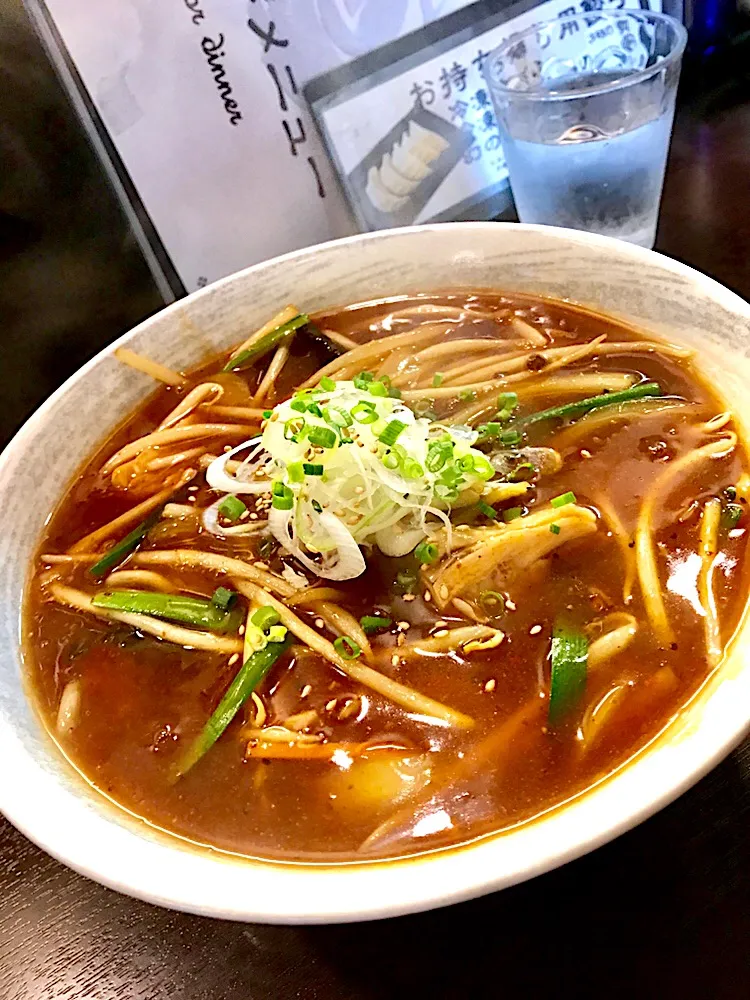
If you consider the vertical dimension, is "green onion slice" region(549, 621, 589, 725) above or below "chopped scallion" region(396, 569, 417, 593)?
below

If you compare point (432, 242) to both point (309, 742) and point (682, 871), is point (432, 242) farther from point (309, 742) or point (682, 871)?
point (682, 871)

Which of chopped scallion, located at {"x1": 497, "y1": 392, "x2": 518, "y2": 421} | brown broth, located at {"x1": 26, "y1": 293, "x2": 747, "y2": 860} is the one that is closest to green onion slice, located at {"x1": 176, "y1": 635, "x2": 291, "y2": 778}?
brown broth, located at {"x1": 26, "y1": 293, "x2": 747, "y2": 860}

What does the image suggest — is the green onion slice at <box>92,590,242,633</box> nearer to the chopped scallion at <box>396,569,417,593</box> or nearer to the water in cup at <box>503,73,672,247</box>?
the chopped scallion at <box>396,569,417,593</box>

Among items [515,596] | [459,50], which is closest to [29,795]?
[515,596]

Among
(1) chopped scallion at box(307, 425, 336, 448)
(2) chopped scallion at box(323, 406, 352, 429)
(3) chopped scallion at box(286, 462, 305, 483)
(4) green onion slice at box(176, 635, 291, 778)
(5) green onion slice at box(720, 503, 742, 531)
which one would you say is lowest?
(5) green onion slice at box(720, 503, 742, 531)

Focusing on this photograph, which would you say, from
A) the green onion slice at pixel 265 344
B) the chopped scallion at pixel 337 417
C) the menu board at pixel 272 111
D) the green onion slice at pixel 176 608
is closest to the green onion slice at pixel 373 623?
the green onion slice at pixel 176 608

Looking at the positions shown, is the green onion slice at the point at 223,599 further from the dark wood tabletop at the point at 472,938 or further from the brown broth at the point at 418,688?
the dark wood tabletop at the point at 472,938

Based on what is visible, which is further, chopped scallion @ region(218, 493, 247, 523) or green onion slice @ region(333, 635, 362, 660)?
chopped scallion @ region(218, 493, 247, 523)

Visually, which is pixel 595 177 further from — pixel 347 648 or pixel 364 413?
pixel 347 648
